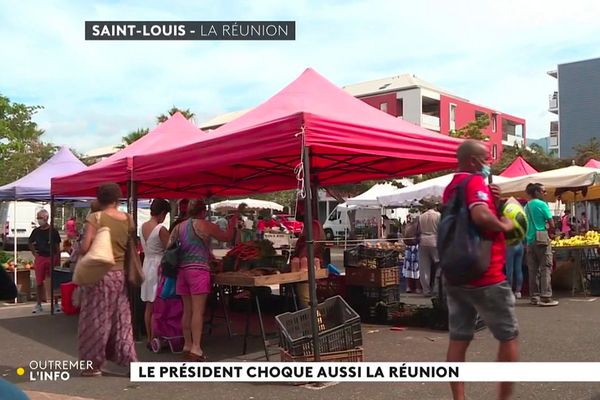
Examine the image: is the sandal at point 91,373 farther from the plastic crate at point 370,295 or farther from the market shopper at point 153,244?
the plastic crate at point 370,295

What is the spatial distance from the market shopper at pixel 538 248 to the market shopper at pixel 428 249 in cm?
176

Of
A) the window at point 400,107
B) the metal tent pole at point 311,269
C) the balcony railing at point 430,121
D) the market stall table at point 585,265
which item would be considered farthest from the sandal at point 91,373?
the window at point 400,107

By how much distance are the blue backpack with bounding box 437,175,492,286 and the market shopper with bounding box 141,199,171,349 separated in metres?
3.92

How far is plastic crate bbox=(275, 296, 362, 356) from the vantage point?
5.40 metres

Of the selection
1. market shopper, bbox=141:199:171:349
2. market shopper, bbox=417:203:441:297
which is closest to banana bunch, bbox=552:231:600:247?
market shopper, bbox=417:203:441:297

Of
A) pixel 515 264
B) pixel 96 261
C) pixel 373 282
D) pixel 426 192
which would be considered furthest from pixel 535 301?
pixel 96 261

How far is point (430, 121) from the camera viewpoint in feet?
180

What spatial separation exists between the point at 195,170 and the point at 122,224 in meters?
1.31

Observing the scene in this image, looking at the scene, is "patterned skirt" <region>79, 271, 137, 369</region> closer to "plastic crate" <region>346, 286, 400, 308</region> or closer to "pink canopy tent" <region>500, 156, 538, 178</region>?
"plastic crate" <region>346, 286, 400, 308</region>

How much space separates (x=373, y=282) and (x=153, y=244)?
3.14 meters

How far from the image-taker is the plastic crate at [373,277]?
321 inches

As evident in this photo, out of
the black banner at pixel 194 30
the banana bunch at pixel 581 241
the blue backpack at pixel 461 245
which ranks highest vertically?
the black banner at pixel 194 30

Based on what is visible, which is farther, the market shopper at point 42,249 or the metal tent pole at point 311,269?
the market shopper at point 42,249

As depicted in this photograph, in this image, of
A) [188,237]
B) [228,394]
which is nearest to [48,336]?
[188,237]
